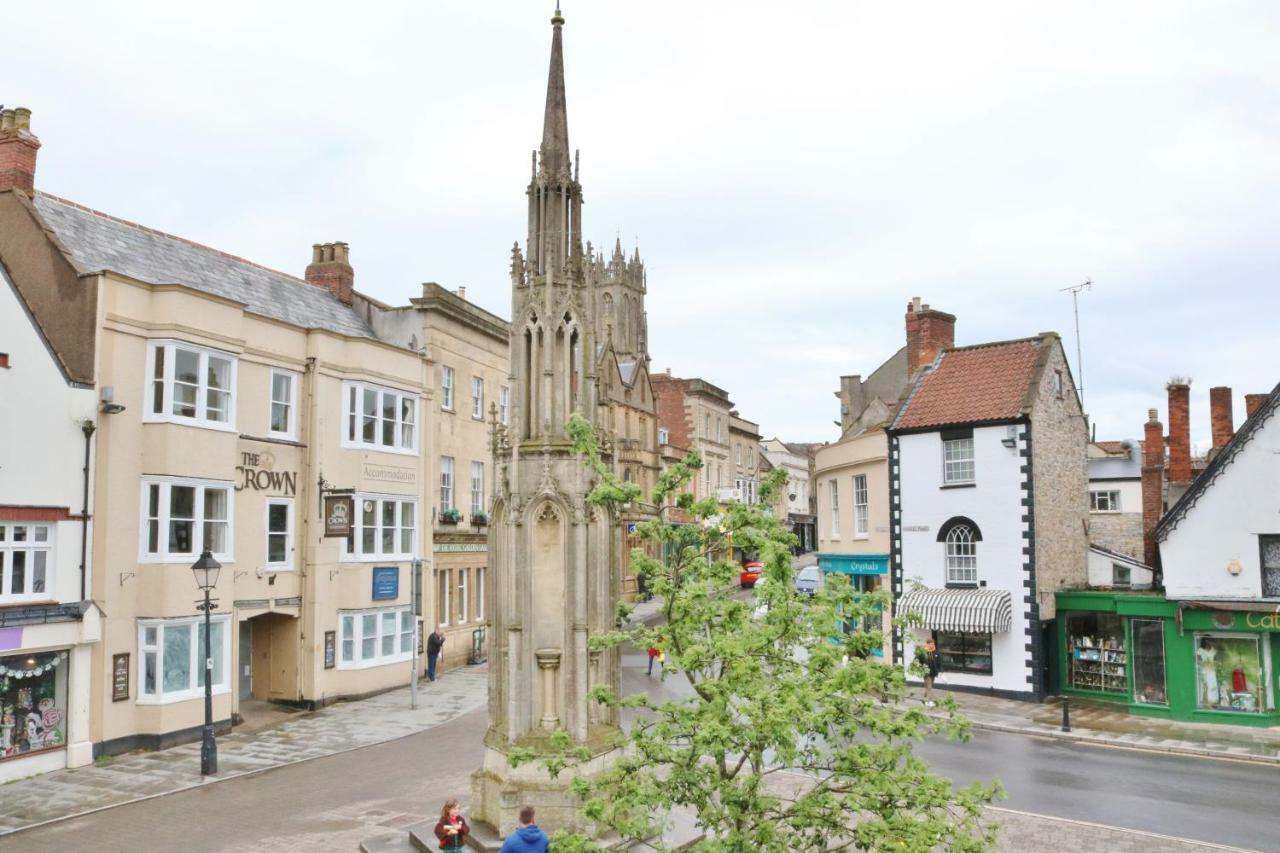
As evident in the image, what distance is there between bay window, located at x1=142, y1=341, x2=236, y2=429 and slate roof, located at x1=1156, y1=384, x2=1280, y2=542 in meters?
24.8

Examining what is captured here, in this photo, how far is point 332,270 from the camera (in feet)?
116

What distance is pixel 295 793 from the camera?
19.5m

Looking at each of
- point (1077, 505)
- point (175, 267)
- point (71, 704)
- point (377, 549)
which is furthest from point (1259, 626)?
point (175, 267)

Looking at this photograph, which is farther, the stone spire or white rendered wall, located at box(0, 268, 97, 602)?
white rendered wall, located at box(0, 268, 97, 602)

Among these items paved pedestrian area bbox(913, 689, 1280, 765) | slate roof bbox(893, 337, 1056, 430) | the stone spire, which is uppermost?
the stone spire

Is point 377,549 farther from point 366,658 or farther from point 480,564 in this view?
point 480,564

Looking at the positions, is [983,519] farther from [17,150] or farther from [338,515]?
[17,150]

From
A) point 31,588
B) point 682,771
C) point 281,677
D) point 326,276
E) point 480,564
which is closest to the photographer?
point 682,771

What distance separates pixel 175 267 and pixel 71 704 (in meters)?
11.8

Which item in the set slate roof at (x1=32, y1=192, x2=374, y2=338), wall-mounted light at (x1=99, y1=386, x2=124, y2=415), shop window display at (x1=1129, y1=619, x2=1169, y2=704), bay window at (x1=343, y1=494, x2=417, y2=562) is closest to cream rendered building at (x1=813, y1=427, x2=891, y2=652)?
shop window display at (x1=1129, y1=619, x2=1169, y2=704)

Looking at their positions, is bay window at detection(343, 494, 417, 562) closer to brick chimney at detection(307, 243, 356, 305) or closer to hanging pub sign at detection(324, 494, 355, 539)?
hanging pub sign at detection(324, 494, 355, 539)

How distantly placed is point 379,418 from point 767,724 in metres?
24.8

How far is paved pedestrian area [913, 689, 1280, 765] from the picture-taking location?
23234 millimetres

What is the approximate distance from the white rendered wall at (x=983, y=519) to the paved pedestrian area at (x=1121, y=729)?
1.35 metres
